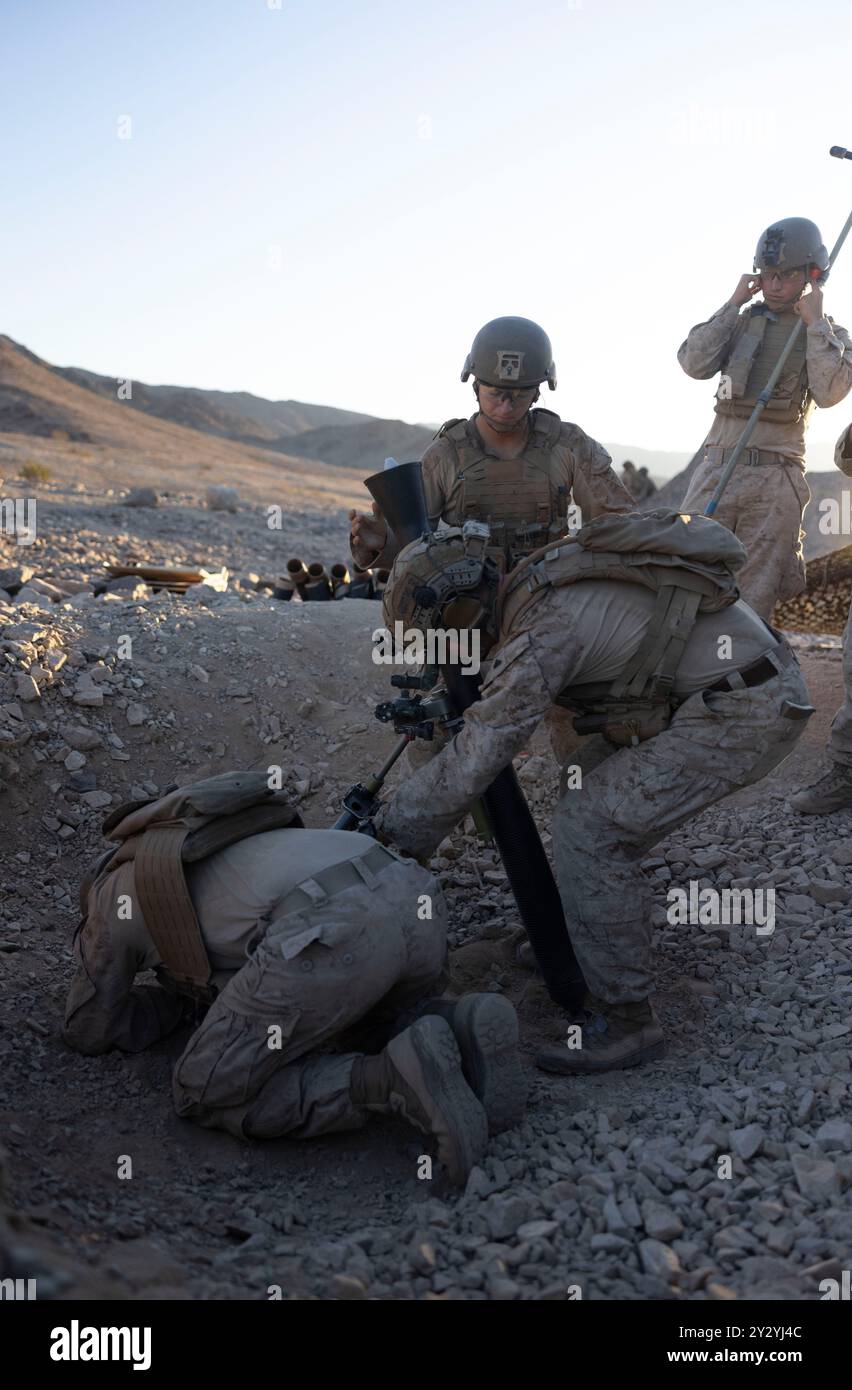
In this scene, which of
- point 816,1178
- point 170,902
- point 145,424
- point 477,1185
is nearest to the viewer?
point 816,1178

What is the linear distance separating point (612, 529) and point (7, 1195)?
219 centimetres

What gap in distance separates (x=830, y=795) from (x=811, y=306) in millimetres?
2087

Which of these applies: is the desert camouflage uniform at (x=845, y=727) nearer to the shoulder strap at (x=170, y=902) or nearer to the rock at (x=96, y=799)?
the shoulder strap at (x=170, y=902)

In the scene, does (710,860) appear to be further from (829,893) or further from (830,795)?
(830,795)

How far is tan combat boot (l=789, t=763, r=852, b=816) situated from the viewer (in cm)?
486

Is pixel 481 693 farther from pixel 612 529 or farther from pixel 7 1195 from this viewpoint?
pixel 7 1195

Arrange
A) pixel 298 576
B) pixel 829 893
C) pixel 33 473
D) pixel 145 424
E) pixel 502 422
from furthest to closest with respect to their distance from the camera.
Result: pixel 145 424, pixel 33 473, pixel 298 576, pixel 502 422, pixel 829 893

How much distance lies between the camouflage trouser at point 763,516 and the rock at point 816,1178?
3198 mm

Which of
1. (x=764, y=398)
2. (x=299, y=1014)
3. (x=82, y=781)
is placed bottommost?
(x=299, y=1014)

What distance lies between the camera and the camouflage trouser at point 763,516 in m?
5.49

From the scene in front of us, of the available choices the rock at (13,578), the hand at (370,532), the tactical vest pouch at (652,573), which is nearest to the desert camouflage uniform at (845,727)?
the tactical vest pouch at (652,573)

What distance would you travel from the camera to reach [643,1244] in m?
2.50

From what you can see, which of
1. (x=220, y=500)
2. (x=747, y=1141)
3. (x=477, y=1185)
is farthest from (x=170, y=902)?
(x=220, y=500)

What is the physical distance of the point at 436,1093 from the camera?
110 inches
